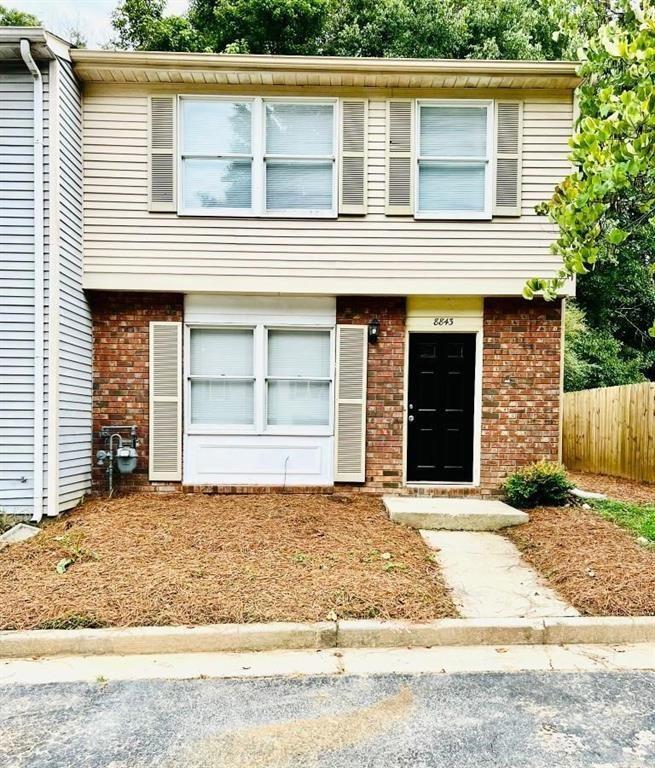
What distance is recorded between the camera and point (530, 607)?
13.2 ft

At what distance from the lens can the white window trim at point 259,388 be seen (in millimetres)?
7078

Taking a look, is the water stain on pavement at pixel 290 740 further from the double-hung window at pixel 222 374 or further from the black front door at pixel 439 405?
the double-hung window at pixel 222 374

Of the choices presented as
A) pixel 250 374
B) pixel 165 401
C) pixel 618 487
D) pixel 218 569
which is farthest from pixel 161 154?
pixel 618 487

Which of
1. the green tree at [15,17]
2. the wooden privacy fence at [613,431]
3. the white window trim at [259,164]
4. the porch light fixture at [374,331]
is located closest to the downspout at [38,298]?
the white window trim at [259,164]

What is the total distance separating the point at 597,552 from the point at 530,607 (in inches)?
49.8

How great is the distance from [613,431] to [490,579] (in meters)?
6.73

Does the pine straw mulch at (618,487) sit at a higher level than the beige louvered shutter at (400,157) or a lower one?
lower

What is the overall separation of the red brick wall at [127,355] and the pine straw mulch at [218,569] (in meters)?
1.15

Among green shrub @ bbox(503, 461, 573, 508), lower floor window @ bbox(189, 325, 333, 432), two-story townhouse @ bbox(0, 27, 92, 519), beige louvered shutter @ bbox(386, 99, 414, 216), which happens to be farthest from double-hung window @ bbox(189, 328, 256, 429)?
green shrub @ bbox(503, 461, 573, 508)

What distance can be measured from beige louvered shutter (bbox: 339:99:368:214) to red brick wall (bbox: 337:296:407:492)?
1.27 meters

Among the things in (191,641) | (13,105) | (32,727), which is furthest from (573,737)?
(13,105)

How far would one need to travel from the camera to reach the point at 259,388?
7078 mm

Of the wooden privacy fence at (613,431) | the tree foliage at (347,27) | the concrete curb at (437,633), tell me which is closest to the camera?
the concrete curb at (437,633)

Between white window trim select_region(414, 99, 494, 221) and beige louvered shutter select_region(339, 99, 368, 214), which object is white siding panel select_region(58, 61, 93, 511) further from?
white window trim select_region(414, 99, 494, 221)
